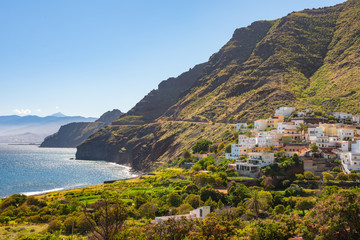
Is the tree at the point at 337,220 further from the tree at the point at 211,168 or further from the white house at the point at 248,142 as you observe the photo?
the white house at the point at 248,142

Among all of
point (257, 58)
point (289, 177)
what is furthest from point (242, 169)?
point (257, 58)

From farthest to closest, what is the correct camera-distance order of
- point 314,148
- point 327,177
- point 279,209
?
point 314,148 < point 327,177 < point 279,209

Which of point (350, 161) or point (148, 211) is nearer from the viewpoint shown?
point (148, 211)

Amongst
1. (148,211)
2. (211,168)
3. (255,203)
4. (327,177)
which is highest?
(327,177)

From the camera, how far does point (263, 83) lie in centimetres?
12081

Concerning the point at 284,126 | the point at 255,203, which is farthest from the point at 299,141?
the point at 255,203

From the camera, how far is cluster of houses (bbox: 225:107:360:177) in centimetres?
5078

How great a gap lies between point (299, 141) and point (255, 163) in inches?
524

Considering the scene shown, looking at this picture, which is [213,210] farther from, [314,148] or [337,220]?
[314,148]

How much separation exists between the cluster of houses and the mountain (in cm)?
1325

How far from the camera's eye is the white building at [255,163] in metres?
51.2

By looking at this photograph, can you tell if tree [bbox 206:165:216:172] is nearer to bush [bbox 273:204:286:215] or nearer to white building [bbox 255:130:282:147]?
white building [bbox 255:130:282:147]

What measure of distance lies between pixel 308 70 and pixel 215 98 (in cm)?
4071

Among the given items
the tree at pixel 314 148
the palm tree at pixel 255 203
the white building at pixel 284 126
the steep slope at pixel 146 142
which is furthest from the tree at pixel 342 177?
the steep slope at pixel 146 142
